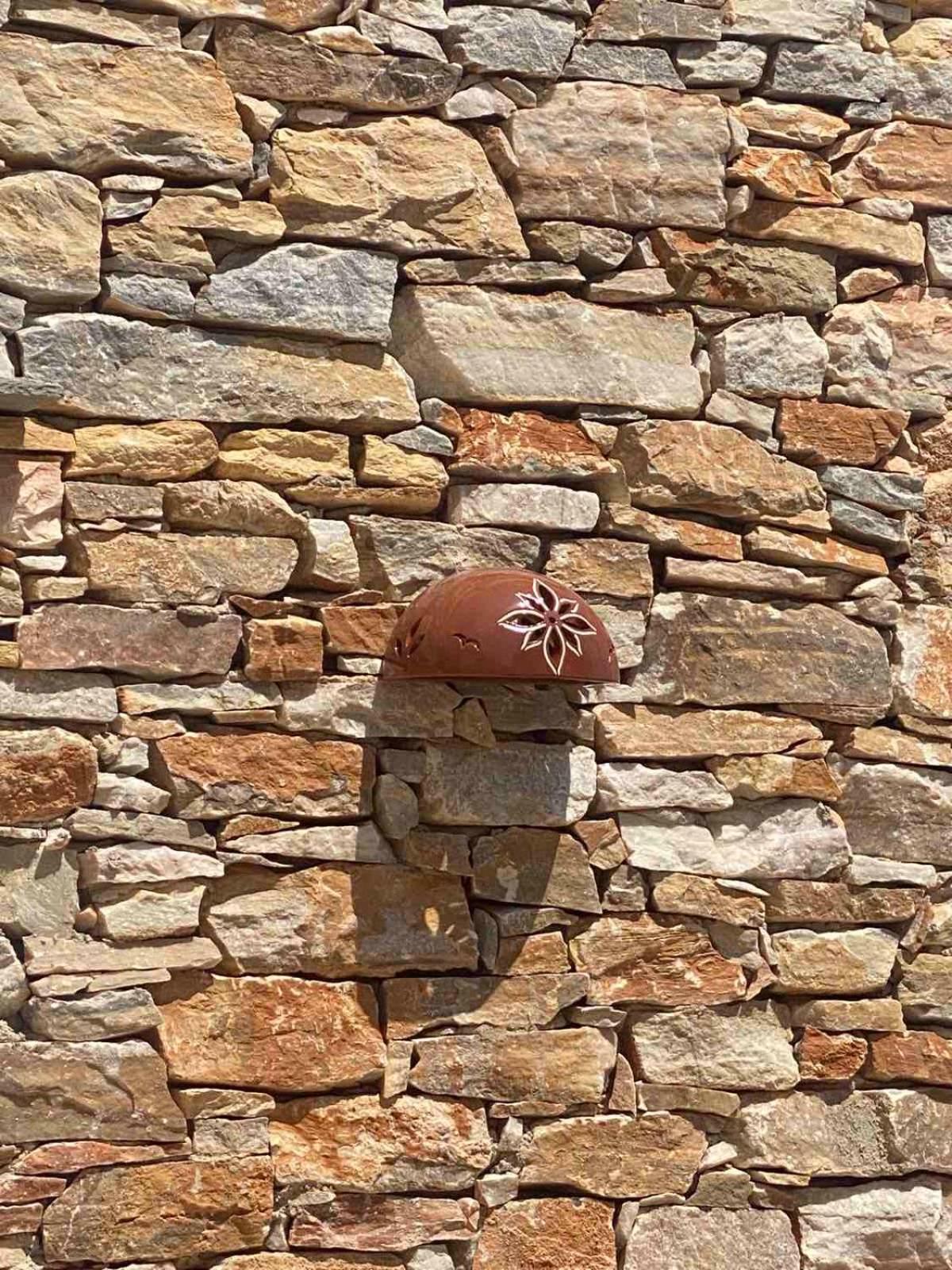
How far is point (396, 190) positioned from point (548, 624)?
829mm

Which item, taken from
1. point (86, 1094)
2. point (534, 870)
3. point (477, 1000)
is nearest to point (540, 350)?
point (534, 870)

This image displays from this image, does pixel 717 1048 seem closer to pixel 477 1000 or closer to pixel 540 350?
pixel 477 1000

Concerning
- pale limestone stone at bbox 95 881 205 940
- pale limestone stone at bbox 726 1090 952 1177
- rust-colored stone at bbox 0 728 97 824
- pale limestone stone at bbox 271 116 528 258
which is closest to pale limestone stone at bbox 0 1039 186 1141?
pale limestone stone at bbox 95 881 205 940

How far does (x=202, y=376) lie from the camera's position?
9.25ft

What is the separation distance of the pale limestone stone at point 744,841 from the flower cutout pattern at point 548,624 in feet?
1.45

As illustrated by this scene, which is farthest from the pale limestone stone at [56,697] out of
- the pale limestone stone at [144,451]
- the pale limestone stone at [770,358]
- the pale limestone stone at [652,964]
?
the pale limestone stone at [770,358]

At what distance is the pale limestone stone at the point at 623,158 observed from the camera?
3.03m

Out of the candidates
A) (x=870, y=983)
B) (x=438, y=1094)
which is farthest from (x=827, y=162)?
(x=438, y=1094)

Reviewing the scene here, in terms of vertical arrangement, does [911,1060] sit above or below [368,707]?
below

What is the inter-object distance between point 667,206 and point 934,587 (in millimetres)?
862

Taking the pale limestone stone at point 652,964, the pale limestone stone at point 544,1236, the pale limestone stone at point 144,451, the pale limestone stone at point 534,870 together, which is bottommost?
the pale limestone stone at point 544,1236

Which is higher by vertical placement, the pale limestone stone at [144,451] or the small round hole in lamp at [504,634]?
the pale limestone stone at [144,451]

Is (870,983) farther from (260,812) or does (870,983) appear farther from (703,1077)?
(260,812)

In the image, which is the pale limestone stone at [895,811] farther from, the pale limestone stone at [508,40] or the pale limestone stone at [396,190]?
the pale limestone stone at [508,40]
